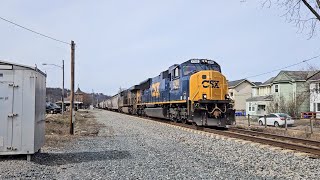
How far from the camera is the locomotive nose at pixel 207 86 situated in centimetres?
2028

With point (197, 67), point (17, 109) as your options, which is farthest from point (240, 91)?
point (17, 109)

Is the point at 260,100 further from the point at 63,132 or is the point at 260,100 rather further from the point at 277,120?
the point at 63,132

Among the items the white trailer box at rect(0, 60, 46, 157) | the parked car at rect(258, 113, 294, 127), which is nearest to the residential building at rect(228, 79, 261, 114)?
the parked car at rect(258, 113, 294, 127)

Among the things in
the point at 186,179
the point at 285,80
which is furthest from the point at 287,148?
the point at 285,80

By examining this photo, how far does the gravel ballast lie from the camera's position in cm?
785


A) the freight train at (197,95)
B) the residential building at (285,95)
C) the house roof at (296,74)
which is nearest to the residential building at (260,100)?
the residential building at (285,95)

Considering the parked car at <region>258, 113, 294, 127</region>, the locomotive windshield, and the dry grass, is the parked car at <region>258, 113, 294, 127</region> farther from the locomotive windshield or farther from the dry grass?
the dry grass

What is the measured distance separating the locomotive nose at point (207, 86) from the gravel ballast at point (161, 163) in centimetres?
746

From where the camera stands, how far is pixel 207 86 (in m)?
20.3

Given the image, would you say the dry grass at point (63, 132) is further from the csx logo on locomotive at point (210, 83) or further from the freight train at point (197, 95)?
the csx logo on locomotive at point (210, 83)

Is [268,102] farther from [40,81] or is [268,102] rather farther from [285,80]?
[40,81]

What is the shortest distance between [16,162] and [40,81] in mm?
2345

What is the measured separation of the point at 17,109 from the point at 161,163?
13.1ft

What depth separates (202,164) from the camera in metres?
9.17
